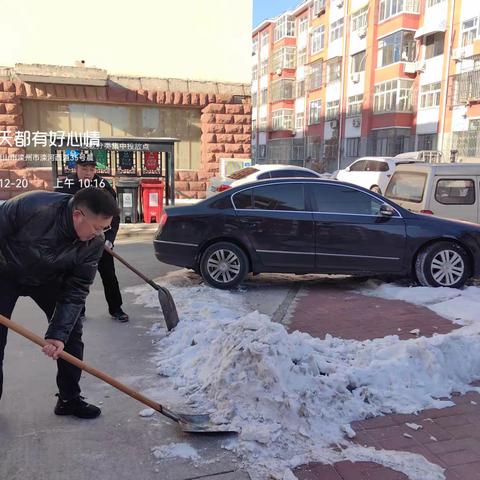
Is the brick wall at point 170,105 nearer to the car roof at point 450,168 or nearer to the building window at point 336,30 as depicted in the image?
the car roof at point 450,168

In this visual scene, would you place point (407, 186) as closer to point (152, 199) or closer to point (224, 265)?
point (224, 265)

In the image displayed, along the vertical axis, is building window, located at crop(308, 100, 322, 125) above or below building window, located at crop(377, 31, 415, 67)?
below

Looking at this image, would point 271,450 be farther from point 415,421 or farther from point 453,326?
point 453,326

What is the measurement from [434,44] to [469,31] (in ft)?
10.1

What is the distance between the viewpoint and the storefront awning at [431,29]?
30.9 metres

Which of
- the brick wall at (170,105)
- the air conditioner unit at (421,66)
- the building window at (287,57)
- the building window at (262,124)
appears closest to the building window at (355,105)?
the air conditioner unit at (421,66)

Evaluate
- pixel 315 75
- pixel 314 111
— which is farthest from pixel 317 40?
pixel 314 111

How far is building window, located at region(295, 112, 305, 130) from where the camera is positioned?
50312 millimetres

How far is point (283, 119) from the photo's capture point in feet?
175

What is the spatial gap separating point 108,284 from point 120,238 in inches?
218

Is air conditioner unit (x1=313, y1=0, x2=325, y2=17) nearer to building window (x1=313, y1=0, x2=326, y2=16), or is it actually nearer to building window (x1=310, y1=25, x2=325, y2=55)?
building window (x1=313, y1=0, x2=326, y2=16)

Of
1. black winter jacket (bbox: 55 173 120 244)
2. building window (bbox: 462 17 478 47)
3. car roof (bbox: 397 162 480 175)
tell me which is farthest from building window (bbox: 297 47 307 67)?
black winter jacket (bbox: 55 173 120 244)

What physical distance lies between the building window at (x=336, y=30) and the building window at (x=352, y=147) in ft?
29.0

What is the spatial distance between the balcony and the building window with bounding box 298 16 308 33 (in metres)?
23.7
